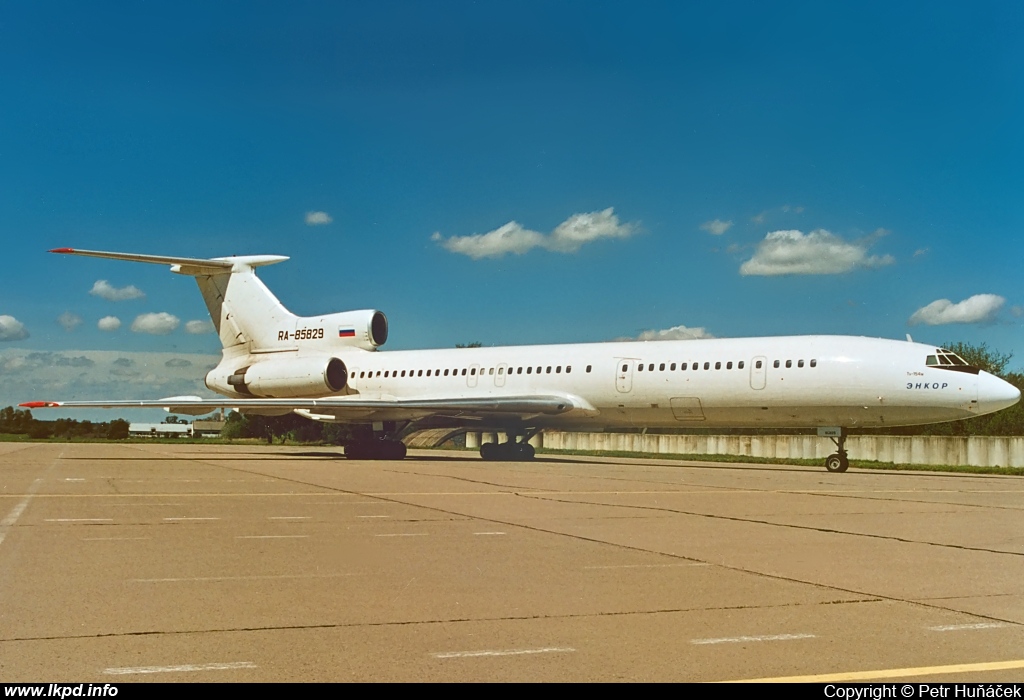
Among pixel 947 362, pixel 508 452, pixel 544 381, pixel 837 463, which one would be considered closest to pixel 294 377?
pixel 508 452

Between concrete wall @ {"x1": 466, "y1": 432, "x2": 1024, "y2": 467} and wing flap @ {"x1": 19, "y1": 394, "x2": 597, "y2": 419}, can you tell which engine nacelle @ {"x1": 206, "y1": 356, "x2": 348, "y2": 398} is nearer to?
wing flap @ {"x1": 19, "y1": 394, "x2": 597, "y2": 419}

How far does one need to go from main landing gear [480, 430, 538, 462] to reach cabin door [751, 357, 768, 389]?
30.6 ft

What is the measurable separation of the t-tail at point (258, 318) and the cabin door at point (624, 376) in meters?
12.1

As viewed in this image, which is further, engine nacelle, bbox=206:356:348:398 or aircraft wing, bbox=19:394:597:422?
engine nacelle, bbox=206:356:348:398

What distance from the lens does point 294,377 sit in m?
37.0

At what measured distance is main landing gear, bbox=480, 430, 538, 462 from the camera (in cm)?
3538

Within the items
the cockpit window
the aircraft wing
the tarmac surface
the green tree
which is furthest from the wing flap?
the green tree

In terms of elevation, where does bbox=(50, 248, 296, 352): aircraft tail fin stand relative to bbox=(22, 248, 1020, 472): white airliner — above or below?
above

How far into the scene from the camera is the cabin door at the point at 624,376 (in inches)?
1228

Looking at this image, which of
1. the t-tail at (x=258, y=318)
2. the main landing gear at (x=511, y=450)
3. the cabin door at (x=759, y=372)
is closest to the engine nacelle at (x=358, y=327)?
the t-tail at (x=258, y=318)

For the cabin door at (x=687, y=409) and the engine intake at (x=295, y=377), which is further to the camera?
the engine intake at (x=295, y=377)

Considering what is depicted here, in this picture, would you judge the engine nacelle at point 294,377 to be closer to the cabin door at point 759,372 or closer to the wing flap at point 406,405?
the wing flap at point 406,405

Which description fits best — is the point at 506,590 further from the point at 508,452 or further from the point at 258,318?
the point at 258,318
